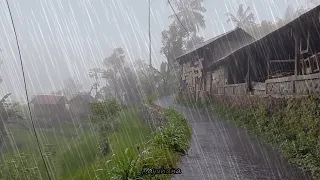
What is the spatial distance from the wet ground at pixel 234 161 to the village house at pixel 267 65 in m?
2.48

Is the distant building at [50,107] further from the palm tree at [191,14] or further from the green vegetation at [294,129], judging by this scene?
the green vegetation at [294,129]

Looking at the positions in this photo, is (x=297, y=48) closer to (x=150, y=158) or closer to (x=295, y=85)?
(x=295, y=85)

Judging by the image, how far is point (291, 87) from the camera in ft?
39.1

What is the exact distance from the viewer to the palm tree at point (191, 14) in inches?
1973

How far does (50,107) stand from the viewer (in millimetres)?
48656

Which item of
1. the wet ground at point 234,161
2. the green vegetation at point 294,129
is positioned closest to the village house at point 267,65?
the green vegetation at point 294,129

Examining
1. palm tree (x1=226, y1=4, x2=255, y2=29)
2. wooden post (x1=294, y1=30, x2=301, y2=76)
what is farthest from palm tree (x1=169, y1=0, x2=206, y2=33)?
wooden post (x1=294, y1=30, x2=301, y2=76)

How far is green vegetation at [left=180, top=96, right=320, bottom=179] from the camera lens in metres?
8.68

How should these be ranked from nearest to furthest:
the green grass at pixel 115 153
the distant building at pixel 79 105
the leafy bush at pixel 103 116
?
the green grass at pixel 115 153
the leafy bush at pixel 103 116
the distant building at pixel 79 105

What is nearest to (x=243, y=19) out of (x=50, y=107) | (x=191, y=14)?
(x=191, y=14)

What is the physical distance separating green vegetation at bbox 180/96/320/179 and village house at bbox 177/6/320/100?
59 cm

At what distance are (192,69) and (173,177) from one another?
24917 millimetres

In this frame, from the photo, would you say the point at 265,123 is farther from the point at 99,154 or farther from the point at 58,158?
the point at 58,158

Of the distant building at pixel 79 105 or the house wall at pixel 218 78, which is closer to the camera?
the house wall at pixel 218 78
